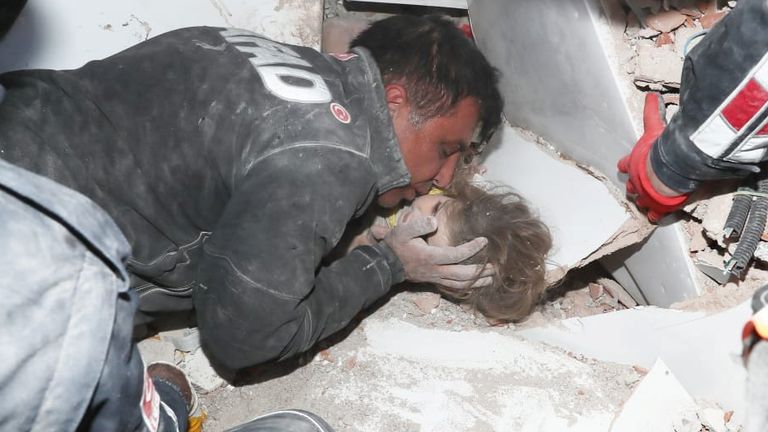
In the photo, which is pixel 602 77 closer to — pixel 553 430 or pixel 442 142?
pixel 442 142

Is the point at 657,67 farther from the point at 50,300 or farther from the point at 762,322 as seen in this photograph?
the point at 50,300

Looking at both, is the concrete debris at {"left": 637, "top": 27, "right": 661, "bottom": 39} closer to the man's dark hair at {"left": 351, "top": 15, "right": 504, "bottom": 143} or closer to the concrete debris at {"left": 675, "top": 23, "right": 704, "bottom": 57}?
the concrete debris at {"left": 675, "top": 23, "right": 704, "bottom": 57}

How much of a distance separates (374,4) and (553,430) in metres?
1.86

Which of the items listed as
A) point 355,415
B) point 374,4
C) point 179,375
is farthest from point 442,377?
point 374,4

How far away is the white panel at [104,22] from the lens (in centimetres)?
245

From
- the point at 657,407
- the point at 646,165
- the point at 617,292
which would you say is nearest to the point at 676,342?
the point at 657,407

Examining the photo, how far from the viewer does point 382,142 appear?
1872 mm

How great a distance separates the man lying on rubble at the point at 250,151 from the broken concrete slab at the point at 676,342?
646 mm

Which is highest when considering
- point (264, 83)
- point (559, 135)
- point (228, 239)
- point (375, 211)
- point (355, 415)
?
point (264, 83)

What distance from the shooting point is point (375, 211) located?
241 centimetres

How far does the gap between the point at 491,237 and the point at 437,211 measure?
0.20 m

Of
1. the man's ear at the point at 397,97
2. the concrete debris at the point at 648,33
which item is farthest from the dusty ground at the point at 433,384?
the concrete debris at the point at 648,33

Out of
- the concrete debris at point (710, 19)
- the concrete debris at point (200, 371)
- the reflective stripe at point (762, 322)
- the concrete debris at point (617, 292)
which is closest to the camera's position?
the reflective stripe at point (762, 322)

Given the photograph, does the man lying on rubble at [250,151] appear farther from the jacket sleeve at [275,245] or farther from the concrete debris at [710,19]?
the concrete debris at [710,19]
